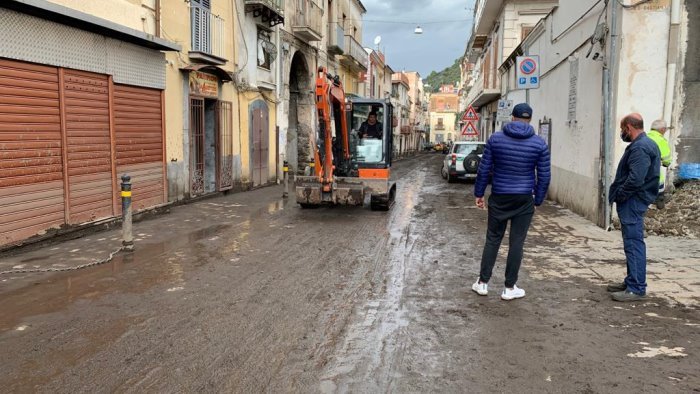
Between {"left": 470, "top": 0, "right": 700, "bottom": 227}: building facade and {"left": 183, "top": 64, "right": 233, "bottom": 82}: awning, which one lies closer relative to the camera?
{"left": 470, "top": 0, "right": 700, "bottom": 227}: building facade

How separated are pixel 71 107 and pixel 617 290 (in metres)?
8.46

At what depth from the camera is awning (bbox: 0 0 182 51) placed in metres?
7.35

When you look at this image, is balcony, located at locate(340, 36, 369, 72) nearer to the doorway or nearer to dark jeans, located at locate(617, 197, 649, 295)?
the doorway

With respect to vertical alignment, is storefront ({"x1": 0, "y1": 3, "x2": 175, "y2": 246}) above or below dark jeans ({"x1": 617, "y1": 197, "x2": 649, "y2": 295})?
above

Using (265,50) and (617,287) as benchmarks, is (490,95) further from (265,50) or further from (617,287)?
(617,287)

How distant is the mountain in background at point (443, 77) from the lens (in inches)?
5082

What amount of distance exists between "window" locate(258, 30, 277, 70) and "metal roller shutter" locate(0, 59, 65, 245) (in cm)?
976

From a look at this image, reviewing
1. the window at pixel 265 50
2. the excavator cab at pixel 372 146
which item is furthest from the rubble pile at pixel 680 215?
the window at pixel 265 50

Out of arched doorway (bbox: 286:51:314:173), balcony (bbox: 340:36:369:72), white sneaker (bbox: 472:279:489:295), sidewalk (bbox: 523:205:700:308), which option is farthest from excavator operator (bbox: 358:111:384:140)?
balcony (bbox: 340:36:369:72)

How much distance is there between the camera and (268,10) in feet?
55.2

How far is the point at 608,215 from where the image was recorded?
906 cm

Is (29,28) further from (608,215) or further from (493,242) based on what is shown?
(608,215)

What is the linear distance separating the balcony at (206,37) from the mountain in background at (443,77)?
11418 cm

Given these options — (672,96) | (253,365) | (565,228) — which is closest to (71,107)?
(253,365)
